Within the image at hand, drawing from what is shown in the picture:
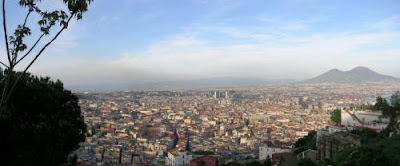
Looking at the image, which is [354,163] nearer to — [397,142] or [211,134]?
Result: [397,142]

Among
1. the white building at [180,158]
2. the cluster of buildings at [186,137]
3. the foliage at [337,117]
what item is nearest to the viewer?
the foliage at [337,117]

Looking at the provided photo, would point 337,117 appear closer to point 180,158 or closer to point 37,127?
point 180,158

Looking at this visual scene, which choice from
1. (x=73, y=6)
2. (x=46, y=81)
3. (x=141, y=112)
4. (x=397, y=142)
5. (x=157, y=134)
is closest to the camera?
(x=73, y=6)

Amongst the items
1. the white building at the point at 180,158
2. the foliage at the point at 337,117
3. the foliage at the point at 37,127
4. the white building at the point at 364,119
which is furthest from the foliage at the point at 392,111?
the foliage at the point at 37,127

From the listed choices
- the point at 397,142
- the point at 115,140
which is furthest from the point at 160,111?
the point at 397,142

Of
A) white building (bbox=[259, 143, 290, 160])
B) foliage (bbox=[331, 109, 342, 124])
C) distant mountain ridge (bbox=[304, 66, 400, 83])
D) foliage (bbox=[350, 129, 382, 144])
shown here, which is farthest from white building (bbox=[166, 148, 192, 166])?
distant mountain ridge (bbox=[304, 66, 400, 83])

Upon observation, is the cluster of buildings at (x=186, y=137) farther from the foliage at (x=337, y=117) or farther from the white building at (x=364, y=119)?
the foliage at (x=337, y=117)

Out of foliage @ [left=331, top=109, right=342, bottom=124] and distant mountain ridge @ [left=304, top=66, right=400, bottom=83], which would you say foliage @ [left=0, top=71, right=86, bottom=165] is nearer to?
foliage @ [left=331, top=109, right=342, bottom=124]

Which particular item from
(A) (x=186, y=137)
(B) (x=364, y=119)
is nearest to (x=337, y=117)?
(B) (x=364, y=119)
